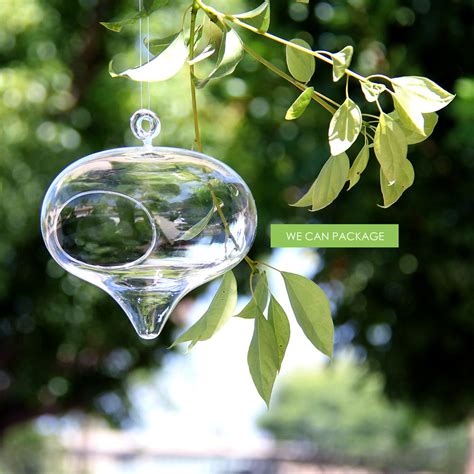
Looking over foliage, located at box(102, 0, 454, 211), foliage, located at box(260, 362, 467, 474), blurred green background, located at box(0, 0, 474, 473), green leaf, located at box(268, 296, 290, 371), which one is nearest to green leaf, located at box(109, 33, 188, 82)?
foliage, located at box(102, 0, 454, 211)

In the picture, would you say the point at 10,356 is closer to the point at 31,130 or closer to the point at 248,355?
the point at 31,130

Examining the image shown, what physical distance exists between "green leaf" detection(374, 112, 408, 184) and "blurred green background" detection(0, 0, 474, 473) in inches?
38.1

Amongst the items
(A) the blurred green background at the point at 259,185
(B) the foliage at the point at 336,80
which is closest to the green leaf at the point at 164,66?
(B) the foliage at the point at 336,80

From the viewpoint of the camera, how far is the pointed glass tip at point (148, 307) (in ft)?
1.25

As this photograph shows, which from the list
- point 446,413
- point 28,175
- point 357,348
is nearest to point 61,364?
point 28,175

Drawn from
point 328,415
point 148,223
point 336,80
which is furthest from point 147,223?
point 328,415

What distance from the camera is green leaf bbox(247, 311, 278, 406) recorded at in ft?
1.20

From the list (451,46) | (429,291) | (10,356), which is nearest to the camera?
(451,46)

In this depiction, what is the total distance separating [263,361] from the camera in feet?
1.21

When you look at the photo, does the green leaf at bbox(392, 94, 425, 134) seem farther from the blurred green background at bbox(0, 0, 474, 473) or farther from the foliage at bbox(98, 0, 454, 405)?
the blurred green background at bbox(0, 0, 474, 473)

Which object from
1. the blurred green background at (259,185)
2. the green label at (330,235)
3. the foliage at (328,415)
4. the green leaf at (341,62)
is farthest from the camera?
the foliage at (328,415)

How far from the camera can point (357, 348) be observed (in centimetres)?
250

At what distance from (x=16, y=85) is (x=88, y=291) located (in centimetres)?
64

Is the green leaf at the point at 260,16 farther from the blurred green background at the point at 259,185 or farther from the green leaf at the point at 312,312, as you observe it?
the blurred green background at the point at 259,185
